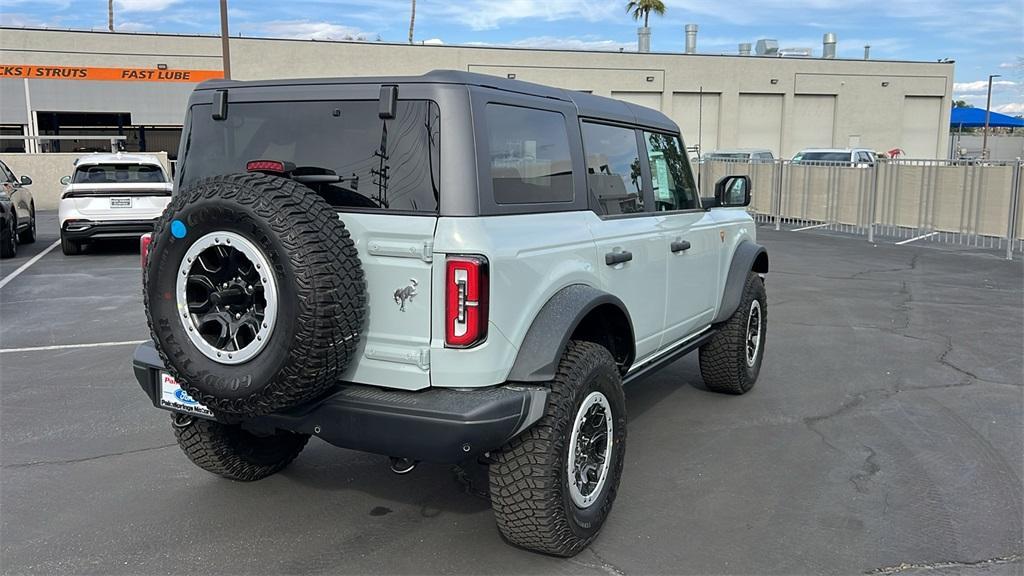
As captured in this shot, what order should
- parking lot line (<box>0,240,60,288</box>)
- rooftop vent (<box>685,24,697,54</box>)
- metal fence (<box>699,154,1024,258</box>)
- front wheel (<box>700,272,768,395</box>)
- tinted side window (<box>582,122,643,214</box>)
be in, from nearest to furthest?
tinted side window (<box>582,122,643,214</box>) → front wheel (<box>700,272,768,395</box>) → parking lot line (<box>0,240,60,288</box>) → metal fence (<box>699,154,1024,258</box>) → rooftop vent (<box>685,24,697,54</box>)

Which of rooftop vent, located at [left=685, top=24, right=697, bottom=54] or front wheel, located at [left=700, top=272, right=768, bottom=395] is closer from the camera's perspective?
front wheel, located at [left=700, top=272, right=768, bottom=395]

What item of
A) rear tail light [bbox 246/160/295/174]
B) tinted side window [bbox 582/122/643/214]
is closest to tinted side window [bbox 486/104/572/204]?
tinted side window [bbox 582/122/643/214]

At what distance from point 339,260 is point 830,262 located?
41.1 ft

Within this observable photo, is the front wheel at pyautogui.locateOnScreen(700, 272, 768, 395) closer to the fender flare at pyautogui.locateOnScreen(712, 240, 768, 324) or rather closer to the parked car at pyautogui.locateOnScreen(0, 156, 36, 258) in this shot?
the fender flare at pyautogui.locateOnScreen(712, 240, 768, 324)

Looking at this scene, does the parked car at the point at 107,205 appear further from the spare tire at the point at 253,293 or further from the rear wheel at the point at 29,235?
the spare tire at the point at 253,293

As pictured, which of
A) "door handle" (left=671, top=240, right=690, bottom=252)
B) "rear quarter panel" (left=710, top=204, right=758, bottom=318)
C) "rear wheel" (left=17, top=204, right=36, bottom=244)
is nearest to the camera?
"door handle" (left=671, top=240, right=690, bottom=252)

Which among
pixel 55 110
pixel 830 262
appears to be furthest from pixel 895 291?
pixel 55 110

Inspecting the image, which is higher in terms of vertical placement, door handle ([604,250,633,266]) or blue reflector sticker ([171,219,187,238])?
blue reflector sticker ([171,219,187,238])

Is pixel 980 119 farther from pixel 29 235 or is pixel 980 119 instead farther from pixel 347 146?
pixel 347 146

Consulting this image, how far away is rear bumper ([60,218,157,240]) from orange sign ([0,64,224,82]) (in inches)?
829

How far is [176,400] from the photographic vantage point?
362 cm

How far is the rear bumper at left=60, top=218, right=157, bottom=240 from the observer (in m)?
13.0

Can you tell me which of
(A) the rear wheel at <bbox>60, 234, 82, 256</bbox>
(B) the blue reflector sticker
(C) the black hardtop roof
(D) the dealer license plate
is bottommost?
(A) the rear wheel at <bbox>60, 234, 82, 256</bbox>

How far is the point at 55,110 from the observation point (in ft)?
106
